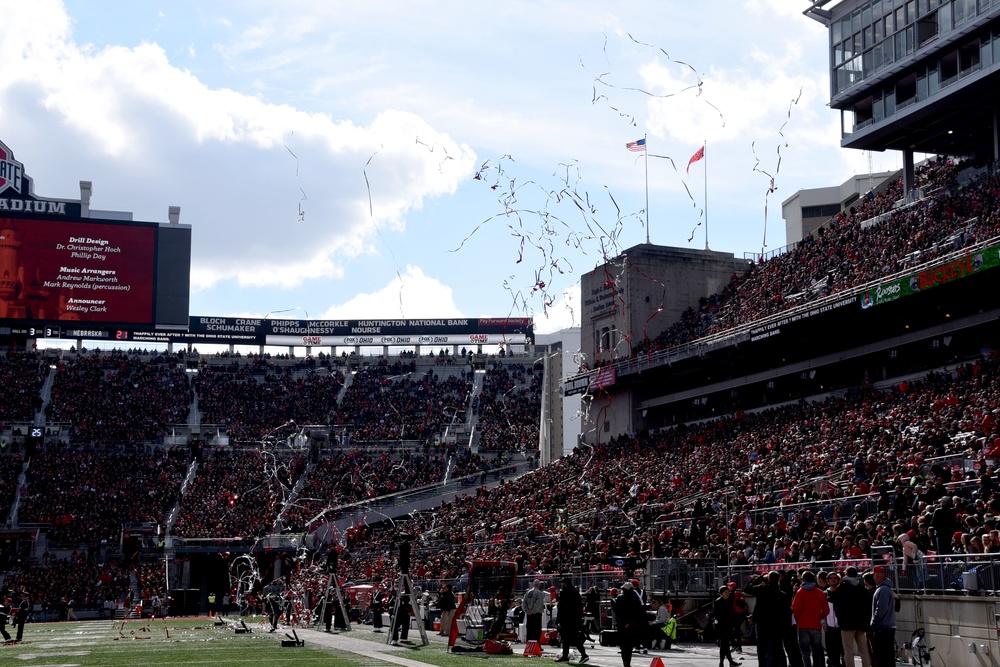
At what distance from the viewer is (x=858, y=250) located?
4394cm

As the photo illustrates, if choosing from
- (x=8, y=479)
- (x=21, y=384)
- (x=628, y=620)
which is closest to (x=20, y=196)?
(x=21, y=384)

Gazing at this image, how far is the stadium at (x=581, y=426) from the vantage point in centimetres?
2666

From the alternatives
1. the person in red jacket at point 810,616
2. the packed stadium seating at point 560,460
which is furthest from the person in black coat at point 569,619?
the person in red jacket at point 810,616

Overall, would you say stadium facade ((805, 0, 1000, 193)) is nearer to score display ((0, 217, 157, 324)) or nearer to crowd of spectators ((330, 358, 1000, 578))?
crowd of spectators ((330, 358, 1000, 578))

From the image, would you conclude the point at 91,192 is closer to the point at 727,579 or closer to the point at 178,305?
the point at 178,305

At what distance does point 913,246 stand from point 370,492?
3534 cm

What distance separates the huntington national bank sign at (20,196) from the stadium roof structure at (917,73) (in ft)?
151

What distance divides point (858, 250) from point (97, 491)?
43121 millimetres

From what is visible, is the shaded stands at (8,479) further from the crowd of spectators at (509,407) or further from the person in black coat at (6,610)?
the crowd of spectators at (509,407)

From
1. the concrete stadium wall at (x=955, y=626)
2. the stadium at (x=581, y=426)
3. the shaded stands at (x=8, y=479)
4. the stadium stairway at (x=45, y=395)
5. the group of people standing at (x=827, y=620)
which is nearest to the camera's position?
the group of people standing at (x=827, y=620)

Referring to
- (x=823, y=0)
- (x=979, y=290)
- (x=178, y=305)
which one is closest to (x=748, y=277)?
(x=823, y=0)

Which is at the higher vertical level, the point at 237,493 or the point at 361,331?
the point at 361,331

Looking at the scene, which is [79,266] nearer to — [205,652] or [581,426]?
[581,426]

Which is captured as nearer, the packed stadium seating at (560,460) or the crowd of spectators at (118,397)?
the packed stadium seating at (560,460)
